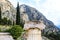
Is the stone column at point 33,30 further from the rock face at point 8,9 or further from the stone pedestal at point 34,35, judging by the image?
the rock face at point 8,9

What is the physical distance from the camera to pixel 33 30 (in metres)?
3.22

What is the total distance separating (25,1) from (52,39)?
41.5 ft

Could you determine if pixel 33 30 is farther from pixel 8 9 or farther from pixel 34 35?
pixel 8 9

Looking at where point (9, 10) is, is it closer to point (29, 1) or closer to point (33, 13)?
point (33, 13)

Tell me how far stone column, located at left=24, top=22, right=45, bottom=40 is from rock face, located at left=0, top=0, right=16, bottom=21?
57.4 feet

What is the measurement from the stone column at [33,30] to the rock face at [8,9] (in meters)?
17.5

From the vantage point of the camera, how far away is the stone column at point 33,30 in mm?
3158

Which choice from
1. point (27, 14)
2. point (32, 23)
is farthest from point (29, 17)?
point (32, 23)

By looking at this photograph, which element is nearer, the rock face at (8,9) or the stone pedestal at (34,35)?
the stone pedestal at (34,35)

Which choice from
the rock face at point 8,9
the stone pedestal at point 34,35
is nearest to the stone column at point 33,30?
the stone pedestal at point 34,35

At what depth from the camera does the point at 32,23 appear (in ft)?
10.7

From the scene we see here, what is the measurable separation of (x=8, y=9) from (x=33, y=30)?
60.2 ft

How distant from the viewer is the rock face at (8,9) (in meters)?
20.8

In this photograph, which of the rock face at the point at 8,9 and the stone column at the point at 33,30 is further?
the rock face at the point at 8,9
